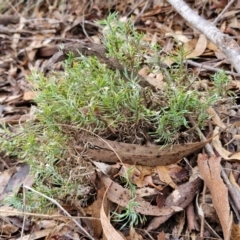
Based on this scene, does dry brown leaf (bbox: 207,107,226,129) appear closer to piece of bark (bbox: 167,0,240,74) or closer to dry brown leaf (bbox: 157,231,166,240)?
Answer: piece of bark (bbox: 167,0,240,74)

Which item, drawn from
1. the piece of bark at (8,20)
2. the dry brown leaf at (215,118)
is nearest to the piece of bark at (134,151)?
the dry brown leaf at (215,118)

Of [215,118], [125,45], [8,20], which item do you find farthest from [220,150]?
[8,20]

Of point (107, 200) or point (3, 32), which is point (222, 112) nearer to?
point (107, 200)

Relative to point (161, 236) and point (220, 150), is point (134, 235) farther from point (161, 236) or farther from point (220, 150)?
point (220, 150)

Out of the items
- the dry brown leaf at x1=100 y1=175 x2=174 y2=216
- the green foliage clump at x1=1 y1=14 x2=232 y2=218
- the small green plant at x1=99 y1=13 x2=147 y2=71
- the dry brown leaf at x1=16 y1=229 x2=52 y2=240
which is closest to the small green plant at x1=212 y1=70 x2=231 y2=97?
the green foliage clump at x1=1 y1=14 x2=232 y2=218

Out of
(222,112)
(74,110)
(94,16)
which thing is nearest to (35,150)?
(74,110)
